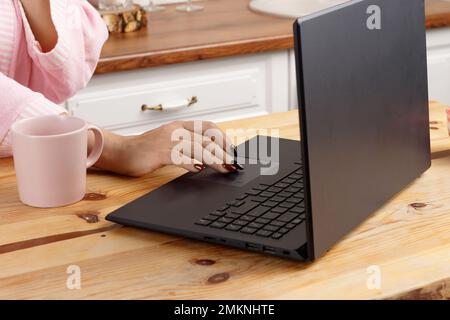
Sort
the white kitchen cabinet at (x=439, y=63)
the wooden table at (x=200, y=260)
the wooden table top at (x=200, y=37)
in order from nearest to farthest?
the wooden table at (x=200, y=260) < the wooden table top at (x=200, y=37) < the white kitchen cabinet at (x=439, y=63)

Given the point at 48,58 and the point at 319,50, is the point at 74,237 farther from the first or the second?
the point at 48,58

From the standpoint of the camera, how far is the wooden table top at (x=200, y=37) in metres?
1.88

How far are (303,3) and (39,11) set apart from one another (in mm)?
1383

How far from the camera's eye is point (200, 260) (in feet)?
2.73

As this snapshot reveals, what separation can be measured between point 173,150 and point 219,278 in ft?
1.09

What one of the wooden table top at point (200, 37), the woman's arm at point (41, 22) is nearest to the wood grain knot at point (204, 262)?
the woman's arm at point (41, 22)

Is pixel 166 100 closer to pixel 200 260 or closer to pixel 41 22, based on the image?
pixel 41 22

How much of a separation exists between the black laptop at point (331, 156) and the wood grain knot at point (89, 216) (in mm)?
38

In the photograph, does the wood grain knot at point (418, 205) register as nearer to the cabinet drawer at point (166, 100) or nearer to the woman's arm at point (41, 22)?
the woman's arm at point (41, 22)

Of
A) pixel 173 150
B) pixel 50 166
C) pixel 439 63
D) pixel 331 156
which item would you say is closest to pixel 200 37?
pixel 439 63

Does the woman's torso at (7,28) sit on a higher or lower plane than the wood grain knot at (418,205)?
higher

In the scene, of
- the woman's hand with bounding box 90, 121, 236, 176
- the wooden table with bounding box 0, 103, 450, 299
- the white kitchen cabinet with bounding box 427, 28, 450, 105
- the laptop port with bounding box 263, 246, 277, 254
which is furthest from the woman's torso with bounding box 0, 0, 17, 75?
the white kitchen cabinet with bounding box 427, 28, 450, 105

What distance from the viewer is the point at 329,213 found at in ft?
Answer: 2.72
